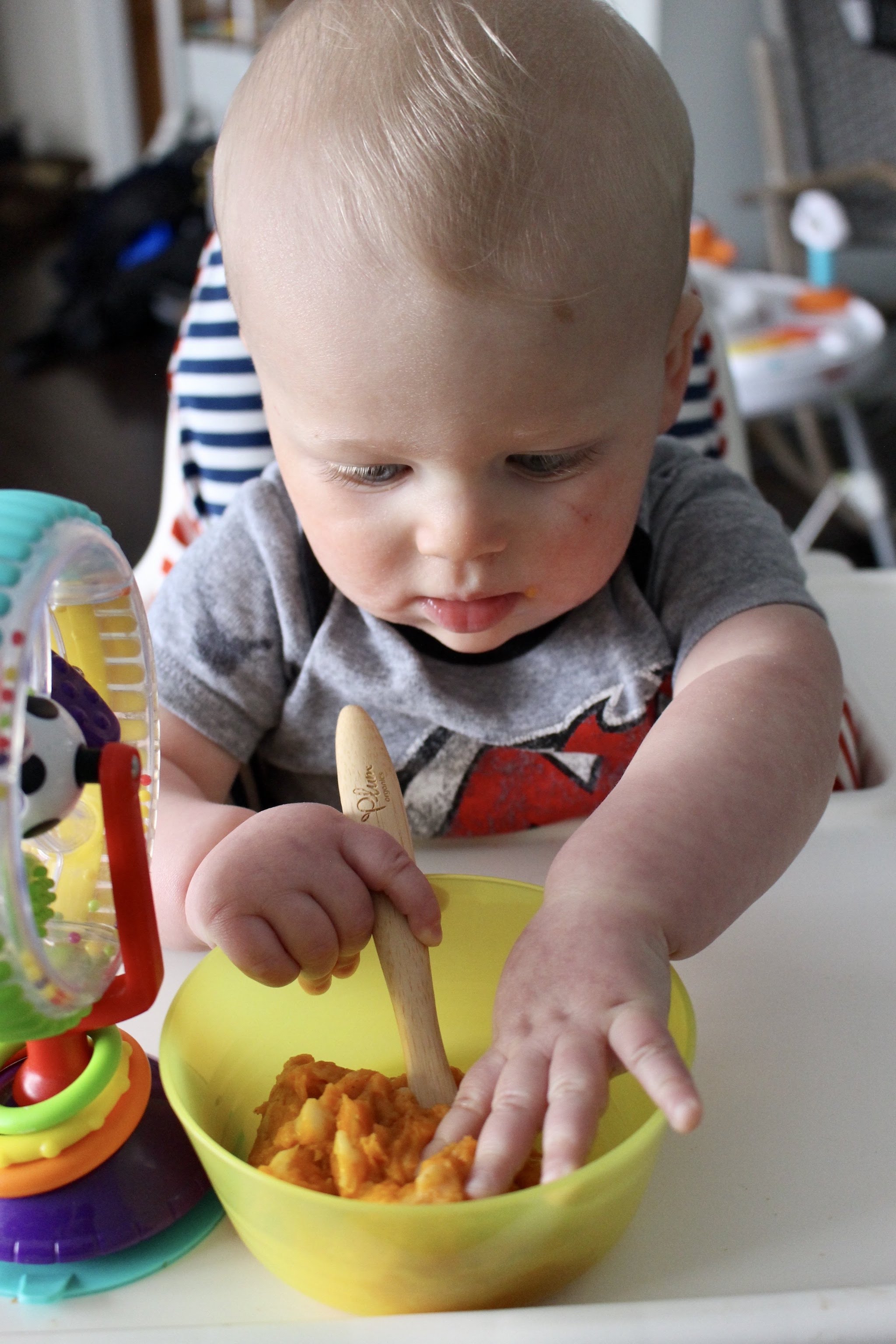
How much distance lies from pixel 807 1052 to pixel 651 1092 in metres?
0.18

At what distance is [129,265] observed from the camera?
3.94m

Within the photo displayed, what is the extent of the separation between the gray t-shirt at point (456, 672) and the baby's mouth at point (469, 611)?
104 millimetres

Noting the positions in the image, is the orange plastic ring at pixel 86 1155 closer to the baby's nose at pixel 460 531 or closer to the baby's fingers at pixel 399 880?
the baby's fingers at pixel 399 880

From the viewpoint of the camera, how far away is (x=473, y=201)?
56 centimetres

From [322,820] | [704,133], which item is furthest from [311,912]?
[704,133]

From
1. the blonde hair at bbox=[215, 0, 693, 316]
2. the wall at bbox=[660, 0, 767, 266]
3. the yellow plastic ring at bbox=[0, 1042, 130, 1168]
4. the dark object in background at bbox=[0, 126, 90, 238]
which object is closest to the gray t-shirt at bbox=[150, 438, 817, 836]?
the blonde hair at bbox=[215, 0, 693, 316]

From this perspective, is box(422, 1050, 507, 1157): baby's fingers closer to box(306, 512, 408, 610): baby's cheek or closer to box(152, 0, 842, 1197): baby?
box(152, 0, 842, 1197): baby

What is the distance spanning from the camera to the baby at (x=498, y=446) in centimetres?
51

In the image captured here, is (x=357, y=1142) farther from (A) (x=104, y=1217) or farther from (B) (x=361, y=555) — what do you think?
(B) (x=361, y=555)

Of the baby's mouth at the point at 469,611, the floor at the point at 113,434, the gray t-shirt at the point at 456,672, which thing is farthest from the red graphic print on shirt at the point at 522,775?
the floor at the point at 113,434

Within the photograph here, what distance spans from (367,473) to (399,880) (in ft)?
0.72

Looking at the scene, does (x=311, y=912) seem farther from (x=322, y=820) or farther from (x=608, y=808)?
(x=608, y=808)

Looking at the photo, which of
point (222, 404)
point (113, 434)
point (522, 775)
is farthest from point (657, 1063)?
point (113, 434)

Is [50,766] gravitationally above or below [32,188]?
above
